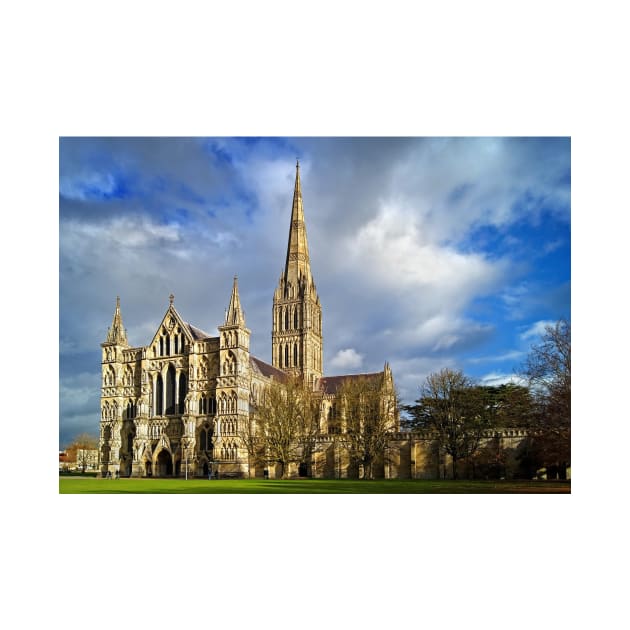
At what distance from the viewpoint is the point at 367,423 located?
3981 centimetres

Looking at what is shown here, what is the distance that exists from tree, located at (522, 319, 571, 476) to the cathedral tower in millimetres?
40012

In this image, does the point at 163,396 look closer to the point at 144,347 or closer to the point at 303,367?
the point at 144,347

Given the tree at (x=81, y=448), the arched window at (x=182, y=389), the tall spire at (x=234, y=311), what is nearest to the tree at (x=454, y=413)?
the tall spire at (x=234, y=311)

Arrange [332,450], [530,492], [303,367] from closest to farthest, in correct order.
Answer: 1. [530,492]
2. [332,450]
3. [303,367]

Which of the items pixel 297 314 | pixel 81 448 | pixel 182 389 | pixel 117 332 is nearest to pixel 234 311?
pixel 182 389

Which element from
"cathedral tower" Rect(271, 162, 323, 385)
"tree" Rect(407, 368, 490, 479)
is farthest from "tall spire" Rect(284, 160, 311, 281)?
"tree" Rect(407, 368, 490, 479)

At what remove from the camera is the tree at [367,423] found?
39344 millimetres

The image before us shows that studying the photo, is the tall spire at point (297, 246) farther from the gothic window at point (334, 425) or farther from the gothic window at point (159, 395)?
the gothic window at point (159, 395)

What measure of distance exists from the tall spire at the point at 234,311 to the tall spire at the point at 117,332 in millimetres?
9838

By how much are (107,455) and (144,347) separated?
836 cm

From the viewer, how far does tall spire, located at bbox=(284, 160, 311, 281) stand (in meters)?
68.9

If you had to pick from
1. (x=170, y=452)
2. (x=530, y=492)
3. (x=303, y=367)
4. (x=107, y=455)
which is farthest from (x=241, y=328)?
(x=530, y=492)

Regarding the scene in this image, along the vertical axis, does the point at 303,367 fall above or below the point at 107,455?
above

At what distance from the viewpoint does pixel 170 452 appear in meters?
46.1
